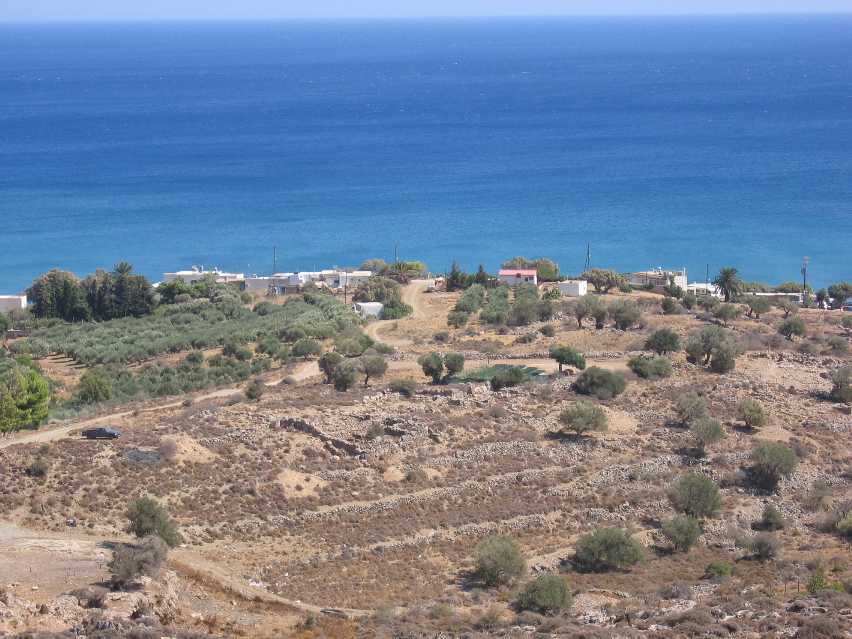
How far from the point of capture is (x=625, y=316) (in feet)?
155

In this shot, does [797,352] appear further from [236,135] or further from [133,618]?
[236,135]

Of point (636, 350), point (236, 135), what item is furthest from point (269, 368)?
point (236, 135)

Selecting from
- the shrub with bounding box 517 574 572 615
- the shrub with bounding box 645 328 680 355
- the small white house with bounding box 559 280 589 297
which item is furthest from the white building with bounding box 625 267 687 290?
the shrub with bounding box 517 574 572 615

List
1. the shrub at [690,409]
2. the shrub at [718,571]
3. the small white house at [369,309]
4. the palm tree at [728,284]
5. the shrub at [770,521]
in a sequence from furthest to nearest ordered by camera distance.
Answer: the palm tree at [728,284]
the small white house at [369,309]
the shrub at [690,409]
the shrub at [770,521]
the shrub at [718,571]

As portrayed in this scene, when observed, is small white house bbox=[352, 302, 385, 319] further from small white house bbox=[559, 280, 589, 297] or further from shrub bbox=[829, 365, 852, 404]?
shrub bbox=[829, 365, 852, 404]

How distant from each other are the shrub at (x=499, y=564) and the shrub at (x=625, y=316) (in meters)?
23.9

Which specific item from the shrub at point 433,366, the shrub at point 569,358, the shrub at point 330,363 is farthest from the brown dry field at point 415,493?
the shrub at point 569,358

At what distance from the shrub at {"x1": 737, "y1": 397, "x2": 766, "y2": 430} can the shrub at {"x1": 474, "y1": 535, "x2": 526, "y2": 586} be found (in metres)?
13.1

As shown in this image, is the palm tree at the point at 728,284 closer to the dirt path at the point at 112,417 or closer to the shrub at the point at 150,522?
the dirt path at the point at 112,417

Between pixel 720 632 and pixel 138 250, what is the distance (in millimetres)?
75775

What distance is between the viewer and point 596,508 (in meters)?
29.4

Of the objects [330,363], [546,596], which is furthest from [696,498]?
[330,363]

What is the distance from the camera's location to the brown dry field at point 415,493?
77.3ft

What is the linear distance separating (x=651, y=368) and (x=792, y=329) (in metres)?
10.3
